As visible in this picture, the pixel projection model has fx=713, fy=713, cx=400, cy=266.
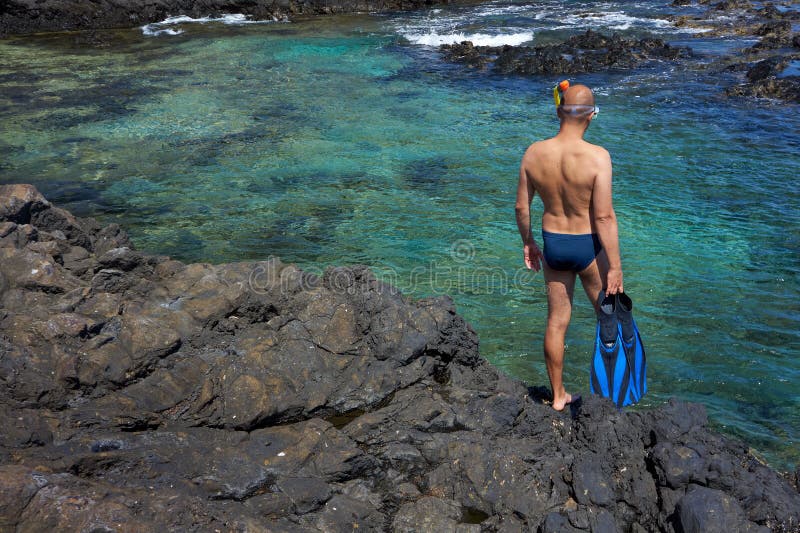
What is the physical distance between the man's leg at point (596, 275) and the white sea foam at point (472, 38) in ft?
51.7

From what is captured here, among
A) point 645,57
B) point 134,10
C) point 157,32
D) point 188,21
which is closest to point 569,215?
point 645,57

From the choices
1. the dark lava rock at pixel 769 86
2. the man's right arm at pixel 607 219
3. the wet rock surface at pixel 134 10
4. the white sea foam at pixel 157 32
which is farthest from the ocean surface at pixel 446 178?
the wet rock surface at pixel 134 10

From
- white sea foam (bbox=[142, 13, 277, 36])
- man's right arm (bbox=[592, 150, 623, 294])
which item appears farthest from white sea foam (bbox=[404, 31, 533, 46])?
man's right arm (bbox=[592, 150, 623, 294])

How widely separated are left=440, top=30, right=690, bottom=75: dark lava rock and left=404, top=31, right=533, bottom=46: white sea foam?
147cm

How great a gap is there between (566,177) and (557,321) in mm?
984

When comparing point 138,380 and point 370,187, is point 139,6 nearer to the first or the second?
point 370,187

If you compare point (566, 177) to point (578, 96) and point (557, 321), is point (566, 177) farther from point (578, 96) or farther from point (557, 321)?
point (557, 321)

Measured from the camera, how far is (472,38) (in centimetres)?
2039

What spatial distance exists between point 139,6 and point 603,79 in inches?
630

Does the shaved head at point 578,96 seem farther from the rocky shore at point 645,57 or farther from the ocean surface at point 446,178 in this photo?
the rocky shore at point 645,57

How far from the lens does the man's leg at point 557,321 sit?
4.70 m

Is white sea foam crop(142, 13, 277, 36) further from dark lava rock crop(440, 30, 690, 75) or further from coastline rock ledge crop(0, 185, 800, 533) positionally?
coastline rock ledge crop(0, 185, 800, 533)

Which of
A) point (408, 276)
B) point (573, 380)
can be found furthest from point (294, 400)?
point (408, 276)

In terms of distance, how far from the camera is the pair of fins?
4.52 meters
